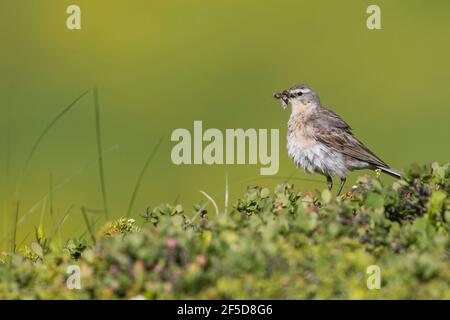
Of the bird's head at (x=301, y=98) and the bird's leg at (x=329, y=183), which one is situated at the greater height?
the bird's head at (x=301, y=98)

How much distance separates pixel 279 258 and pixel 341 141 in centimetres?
676

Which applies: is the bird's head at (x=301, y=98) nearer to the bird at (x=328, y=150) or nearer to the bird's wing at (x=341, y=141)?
the bird at (x=328, y=150)

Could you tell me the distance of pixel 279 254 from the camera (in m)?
6.86

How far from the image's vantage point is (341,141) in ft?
44.0

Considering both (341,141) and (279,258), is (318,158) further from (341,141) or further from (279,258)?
(279,258)

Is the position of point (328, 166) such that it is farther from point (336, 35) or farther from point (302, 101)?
point (336, 35)

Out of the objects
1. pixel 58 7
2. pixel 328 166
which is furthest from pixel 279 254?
pixel 58 7

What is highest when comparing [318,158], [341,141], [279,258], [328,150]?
[341,141]

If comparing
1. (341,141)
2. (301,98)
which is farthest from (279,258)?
(301,98)

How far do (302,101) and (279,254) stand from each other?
24.8 feet

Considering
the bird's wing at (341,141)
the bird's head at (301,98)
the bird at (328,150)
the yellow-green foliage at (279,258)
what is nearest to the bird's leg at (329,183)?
the bird at (328,150)

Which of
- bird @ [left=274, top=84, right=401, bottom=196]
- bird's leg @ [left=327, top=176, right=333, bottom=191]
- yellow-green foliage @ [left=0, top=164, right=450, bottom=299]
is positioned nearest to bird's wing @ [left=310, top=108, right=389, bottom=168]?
bird @ [left=274, top=84, right=401, bottom=196]

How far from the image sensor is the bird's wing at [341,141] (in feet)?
43.7

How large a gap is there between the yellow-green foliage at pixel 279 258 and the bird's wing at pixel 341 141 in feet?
17.6
